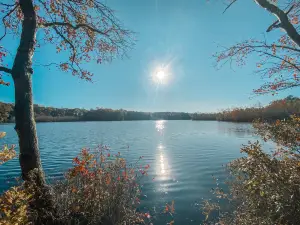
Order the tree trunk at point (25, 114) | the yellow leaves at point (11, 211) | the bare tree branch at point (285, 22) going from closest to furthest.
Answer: the yellow leaves at point (11, 211) < the tree trunk at point (25, 114) < the bare tree branch at point (285, 22)

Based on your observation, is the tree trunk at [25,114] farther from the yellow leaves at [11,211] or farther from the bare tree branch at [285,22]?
the bare tree branch at [285,22]

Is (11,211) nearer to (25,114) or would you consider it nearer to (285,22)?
(25,114)

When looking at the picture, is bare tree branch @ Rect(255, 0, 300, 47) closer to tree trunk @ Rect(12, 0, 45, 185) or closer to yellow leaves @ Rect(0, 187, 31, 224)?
tree trunk @ Rect(12, 0, 45, 185)

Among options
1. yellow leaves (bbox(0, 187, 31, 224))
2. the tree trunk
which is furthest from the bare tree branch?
yellow leaves (bbox(0, 187, 31, 224))

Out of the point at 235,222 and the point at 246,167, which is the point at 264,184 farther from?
the point at 235,222

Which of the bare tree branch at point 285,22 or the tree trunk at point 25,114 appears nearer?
the tree trunk at point 25,114

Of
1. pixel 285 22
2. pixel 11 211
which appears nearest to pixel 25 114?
pixel 11 211

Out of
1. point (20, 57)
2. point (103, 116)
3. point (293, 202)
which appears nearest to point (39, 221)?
point (20, 57)

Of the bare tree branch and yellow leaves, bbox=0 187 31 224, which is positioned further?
the bare tree branch

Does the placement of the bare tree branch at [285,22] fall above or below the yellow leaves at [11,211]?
above

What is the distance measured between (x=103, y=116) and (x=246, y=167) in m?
122

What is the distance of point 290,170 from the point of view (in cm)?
387

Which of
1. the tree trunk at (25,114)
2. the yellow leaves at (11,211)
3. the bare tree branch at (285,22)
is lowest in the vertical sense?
the yellow leaves at (11,211)

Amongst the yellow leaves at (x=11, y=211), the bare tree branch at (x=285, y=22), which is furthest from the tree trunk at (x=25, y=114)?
the bare tree branch at (x=285, y=22)
